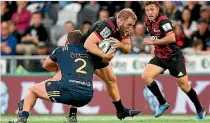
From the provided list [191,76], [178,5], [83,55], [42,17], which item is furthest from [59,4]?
[83,55]

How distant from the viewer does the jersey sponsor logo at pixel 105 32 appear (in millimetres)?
11688

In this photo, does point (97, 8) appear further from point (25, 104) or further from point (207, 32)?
point (25, 104)

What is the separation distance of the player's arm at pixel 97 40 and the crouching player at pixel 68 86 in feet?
0.72

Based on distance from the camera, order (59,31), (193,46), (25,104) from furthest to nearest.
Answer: (59,31) < (193,46) < (25,104)

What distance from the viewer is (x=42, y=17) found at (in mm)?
20797

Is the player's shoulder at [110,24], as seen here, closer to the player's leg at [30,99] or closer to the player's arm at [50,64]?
the player's arm at [50,64]

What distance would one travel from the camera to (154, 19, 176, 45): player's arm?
13461 millimetres

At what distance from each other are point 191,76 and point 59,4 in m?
5.24

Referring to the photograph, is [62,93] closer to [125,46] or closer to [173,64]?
[125,46]

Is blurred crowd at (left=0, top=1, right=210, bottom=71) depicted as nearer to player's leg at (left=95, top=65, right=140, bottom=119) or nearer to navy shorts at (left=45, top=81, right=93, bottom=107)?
player's leg at (left=95, top=65, right=140, bottom=119)

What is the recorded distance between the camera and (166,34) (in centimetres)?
1358

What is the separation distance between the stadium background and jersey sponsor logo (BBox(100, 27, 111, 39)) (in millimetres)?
5836

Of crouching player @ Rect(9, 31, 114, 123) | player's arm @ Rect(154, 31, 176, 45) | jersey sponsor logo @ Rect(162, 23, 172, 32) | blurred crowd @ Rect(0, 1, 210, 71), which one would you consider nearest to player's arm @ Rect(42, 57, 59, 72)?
crouching player @ Rect(9, 31, 114, 123)

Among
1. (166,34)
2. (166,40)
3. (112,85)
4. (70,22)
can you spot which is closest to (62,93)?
(112,85)
